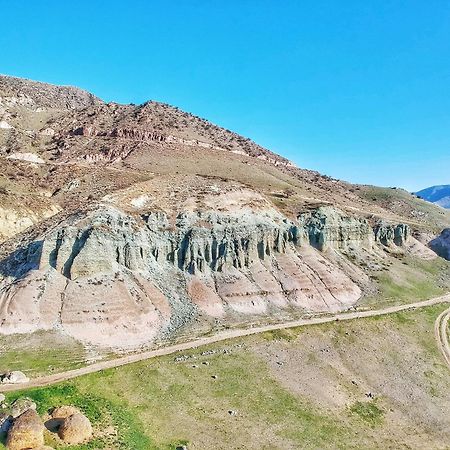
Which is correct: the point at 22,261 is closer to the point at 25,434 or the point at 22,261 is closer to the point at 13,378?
the point at 13,378

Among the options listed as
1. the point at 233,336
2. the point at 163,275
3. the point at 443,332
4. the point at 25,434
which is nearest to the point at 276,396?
the point at 233,336

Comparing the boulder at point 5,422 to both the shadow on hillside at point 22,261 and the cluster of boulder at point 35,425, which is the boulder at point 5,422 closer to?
the cluster of boulder at point 35,425

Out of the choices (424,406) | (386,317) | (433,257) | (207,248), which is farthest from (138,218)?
(433,257)

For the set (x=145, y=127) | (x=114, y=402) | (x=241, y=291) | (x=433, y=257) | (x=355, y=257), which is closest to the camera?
(x=114, y=402)

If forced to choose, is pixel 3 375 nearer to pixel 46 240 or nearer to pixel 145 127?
pixel 46 240

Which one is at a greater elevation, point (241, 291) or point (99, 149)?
point (99, 149)

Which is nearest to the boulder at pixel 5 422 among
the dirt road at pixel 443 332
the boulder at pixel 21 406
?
the boulder at pixel 21 406

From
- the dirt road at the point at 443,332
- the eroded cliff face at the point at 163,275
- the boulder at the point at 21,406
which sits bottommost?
the boulder at the point at 21,406
